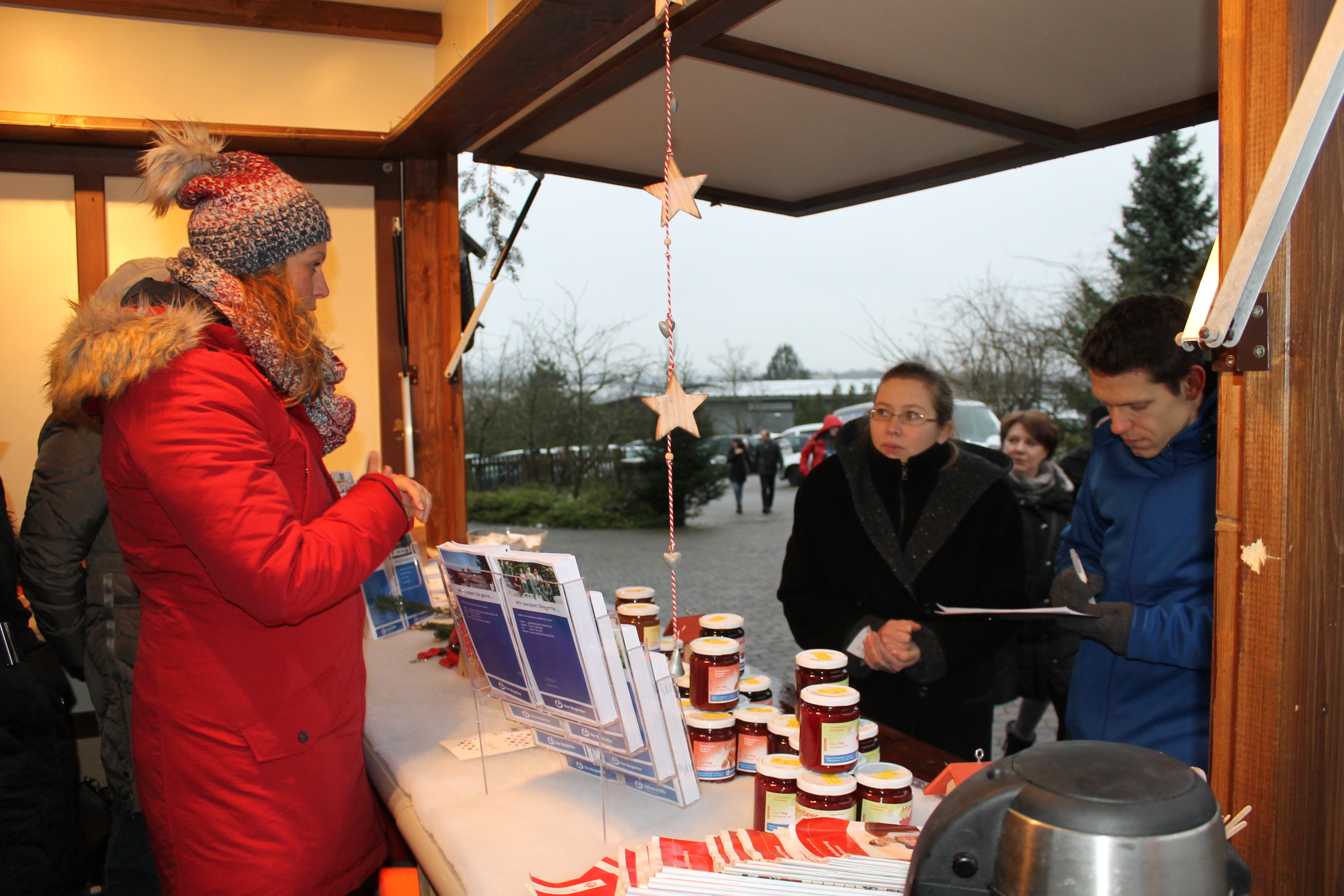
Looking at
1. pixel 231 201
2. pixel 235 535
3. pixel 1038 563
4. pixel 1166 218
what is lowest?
pixel 1038 563

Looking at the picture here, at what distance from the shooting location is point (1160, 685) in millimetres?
1813

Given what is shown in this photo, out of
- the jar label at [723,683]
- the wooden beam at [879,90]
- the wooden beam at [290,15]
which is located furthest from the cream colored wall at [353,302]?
the jar label at [723,683]

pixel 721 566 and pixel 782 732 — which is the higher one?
pixel 782 732

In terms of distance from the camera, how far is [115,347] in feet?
4.15

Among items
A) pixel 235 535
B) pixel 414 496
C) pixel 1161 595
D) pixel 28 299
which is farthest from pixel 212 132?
pixel 1161 595

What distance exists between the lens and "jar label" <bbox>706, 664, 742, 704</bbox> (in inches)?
59.8

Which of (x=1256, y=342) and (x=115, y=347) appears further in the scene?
(x=115, y=347)

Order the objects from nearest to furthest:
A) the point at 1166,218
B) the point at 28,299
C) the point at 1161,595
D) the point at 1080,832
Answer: the point at 1080,832, the point at 1161,595, the point at 28,299, the point at 1166,218

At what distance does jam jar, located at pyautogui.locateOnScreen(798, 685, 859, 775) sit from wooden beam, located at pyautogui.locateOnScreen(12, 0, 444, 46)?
10.9 ft

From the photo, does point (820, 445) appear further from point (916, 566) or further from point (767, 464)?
point (916, 566)

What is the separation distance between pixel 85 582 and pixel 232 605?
1435 mm

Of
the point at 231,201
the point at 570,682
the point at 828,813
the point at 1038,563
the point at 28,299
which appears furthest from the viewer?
the point at 1038,563

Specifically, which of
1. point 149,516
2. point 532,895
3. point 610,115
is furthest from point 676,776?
point 610,115

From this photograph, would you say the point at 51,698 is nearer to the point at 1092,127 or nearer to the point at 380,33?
the point at 380,33
